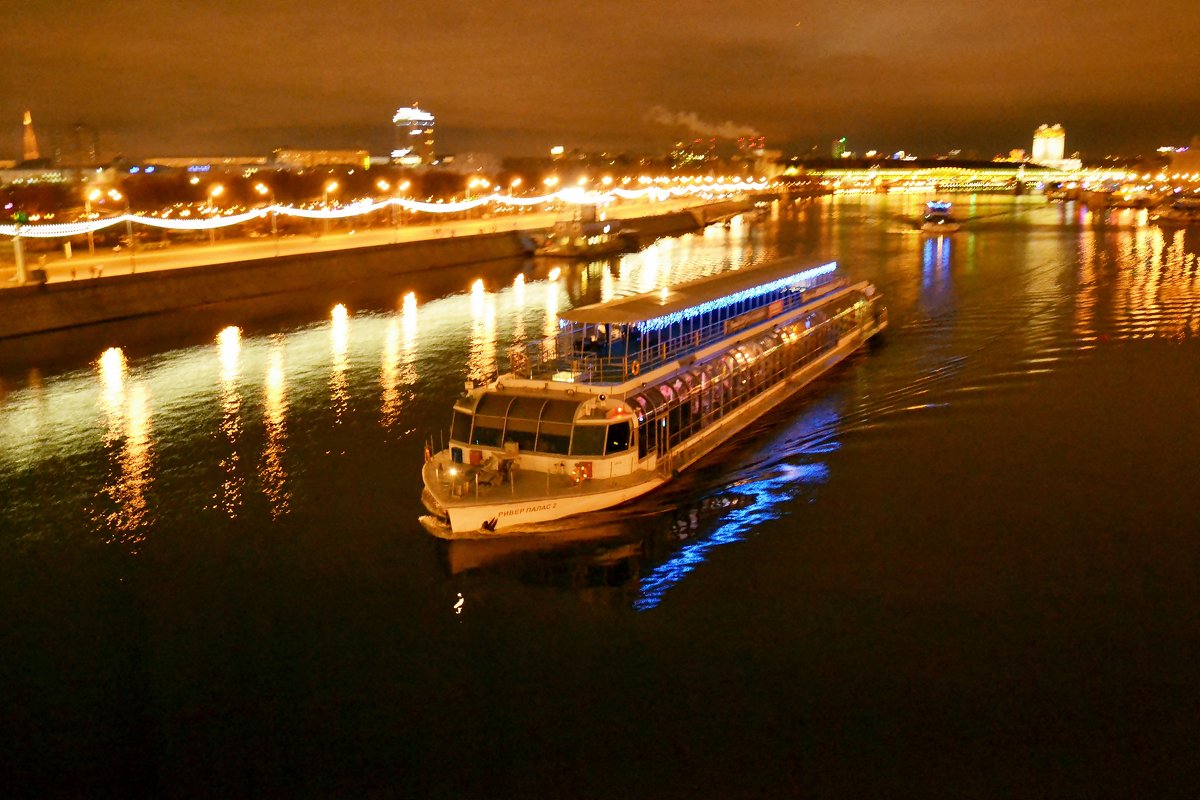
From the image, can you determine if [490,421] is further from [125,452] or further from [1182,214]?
[1182,214]

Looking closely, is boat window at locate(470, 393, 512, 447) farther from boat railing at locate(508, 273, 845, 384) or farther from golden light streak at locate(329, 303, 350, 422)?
golden light streak at locate(329, 303, 350, 422)

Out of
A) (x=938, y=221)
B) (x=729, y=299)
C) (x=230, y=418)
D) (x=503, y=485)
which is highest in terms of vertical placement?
(x=938, y=221)

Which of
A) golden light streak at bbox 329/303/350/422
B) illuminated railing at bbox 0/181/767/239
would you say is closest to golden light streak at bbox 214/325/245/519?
golden light streak at bbox 329/303/350/422

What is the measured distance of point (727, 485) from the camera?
55.2 feet

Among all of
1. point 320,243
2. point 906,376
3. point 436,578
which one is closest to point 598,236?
point 320,243

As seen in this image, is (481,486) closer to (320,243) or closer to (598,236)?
(320,243)

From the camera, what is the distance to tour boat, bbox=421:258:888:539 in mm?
14391

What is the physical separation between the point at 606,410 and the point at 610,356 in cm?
241

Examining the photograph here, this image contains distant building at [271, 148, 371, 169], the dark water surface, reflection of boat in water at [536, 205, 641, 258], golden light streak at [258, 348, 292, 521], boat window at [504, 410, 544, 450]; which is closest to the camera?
the dark water surface

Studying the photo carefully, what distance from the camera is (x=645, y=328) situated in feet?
58.5

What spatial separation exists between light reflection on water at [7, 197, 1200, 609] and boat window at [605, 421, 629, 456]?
1.26 metres

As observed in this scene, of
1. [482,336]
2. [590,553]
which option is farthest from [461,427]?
[482,336]

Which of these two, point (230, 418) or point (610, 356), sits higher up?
point (610, 356)

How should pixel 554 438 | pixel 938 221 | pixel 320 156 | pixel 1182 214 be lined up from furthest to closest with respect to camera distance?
pixel 320 156, pixel 1182 214, pixel 938 221, pixel 554 438
